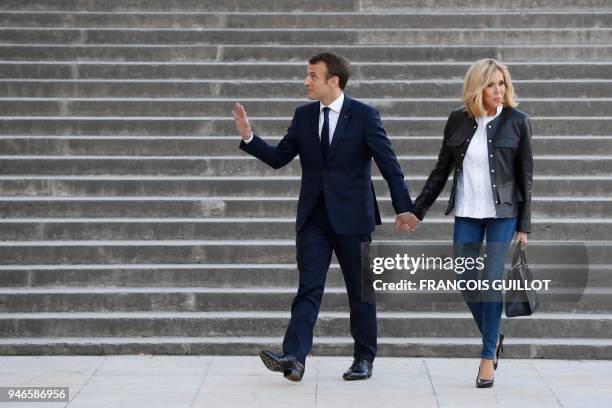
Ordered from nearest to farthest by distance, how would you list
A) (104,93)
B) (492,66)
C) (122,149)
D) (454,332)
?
(492,66)
(454,332)
(122,149)
(104,93)

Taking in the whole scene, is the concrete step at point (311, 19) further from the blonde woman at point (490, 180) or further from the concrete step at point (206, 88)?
the blonde woman at point (490, 180)

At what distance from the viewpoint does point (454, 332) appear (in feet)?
26.3

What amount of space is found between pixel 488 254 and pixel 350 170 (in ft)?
2.92

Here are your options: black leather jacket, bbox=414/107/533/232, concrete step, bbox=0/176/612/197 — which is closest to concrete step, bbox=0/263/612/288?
concrete step, bbox=0/176/612/197

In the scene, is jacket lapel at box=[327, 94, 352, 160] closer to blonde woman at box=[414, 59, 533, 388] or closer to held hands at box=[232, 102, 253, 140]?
held hands at box=[232, 102, 253, 140]

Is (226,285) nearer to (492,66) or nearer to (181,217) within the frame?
(181,217)

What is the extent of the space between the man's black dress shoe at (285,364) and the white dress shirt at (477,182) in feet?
3.92

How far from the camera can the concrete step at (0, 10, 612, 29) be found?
11445 mm

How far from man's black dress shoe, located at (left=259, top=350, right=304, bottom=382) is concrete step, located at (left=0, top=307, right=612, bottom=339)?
1114 mm

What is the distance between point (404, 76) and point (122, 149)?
8.26ft

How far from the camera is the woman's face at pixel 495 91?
682 centimetres

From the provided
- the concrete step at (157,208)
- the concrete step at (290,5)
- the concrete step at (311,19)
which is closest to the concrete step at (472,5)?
the concrete step at (290,5)

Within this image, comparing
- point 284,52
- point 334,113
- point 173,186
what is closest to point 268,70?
point 284,52

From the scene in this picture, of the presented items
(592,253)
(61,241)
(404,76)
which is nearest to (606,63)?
(404,76)
